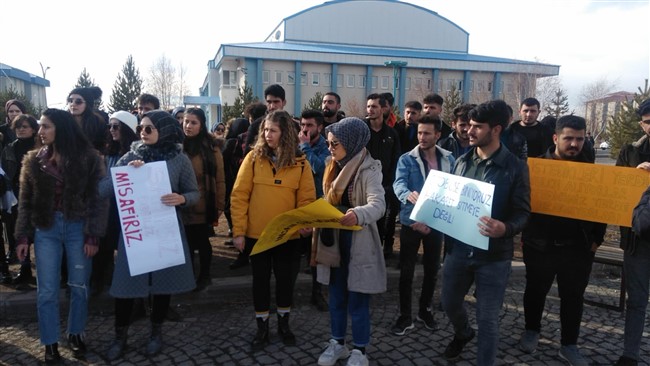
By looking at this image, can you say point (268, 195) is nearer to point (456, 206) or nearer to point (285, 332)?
point (285, 332)

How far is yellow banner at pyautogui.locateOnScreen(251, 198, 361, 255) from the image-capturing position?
3.30 metres

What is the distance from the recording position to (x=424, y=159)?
14.6ft

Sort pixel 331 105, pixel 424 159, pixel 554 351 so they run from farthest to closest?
pixel 331 105 → pixel 424 159 → pixel 554 351

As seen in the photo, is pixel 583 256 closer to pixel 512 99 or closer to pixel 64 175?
pixel 64 175

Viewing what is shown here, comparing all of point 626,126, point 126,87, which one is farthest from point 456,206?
point 126,87

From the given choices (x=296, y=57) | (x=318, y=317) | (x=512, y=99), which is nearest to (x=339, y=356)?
(x=318, y=317)

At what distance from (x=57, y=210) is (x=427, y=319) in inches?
142

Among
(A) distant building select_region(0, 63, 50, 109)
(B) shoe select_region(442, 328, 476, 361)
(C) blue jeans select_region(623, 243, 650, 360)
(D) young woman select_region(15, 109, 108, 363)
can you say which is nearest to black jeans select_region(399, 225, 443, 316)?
(B) shoe select_region(442, 328, 476, 361)

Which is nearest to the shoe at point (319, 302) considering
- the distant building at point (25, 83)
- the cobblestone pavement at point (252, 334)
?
the cobblestone pavement at point (252, 334)

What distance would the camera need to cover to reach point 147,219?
11.9 ft

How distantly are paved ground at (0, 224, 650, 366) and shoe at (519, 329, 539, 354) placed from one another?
6cm

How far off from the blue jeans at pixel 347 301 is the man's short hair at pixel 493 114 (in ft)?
4.50

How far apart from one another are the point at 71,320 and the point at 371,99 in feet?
13.4

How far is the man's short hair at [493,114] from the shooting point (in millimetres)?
3232
